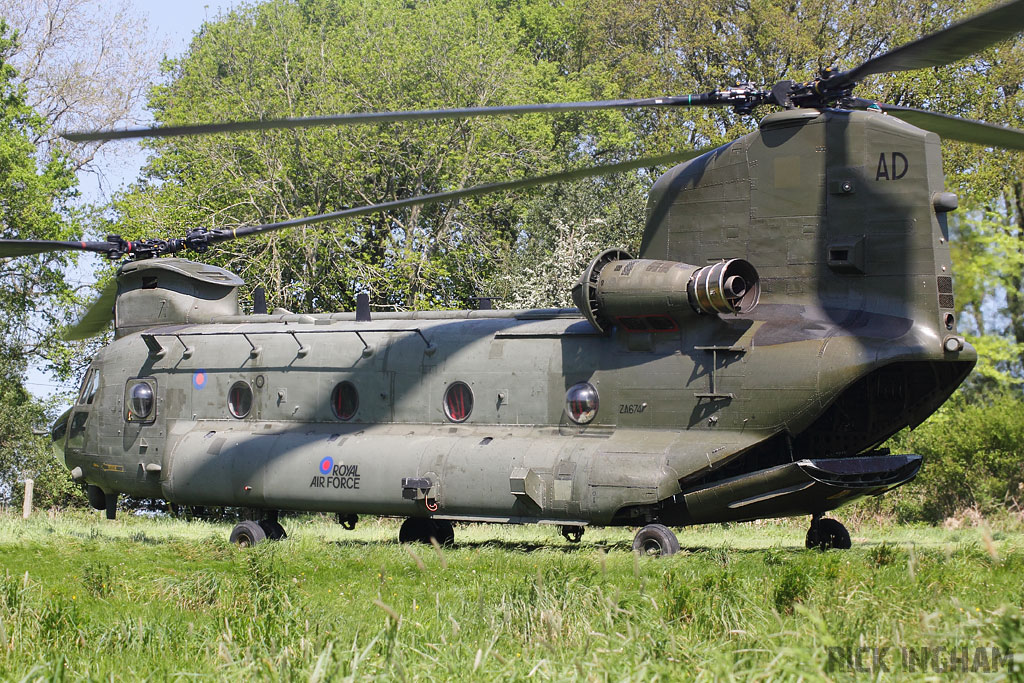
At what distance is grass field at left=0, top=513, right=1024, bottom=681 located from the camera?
618 cm

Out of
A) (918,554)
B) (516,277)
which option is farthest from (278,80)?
(918,554)

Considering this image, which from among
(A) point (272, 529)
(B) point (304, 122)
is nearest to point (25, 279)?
(A) point (272, 529)

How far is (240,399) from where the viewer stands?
1777cm

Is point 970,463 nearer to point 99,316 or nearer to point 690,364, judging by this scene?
point 690,364

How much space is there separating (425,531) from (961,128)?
404 inches

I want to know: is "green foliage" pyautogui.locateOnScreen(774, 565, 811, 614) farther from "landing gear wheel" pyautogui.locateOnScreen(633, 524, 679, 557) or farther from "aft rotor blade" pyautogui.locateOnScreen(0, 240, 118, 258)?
"aft rotor blade" pyautogui.locateOnScreen(0, 240, 118, 258)

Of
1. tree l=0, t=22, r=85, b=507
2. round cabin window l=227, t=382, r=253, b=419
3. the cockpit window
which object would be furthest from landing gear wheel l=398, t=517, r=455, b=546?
tree l=0, t=22, r=85, b=507

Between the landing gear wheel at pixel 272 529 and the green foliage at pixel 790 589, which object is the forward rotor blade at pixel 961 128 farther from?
the landing gear wheel at pixel 272 529

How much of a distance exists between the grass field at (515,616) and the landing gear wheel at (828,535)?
6.47 feet

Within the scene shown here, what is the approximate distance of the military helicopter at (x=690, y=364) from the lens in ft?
42.4

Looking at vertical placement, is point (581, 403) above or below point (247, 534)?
above

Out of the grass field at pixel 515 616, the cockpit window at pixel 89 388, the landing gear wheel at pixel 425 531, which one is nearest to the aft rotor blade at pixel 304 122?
Result: the grass field at pixel 515 616

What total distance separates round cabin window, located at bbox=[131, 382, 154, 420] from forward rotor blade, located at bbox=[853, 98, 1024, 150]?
12.3 meters

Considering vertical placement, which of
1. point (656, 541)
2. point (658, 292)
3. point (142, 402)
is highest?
point (658, 292)
